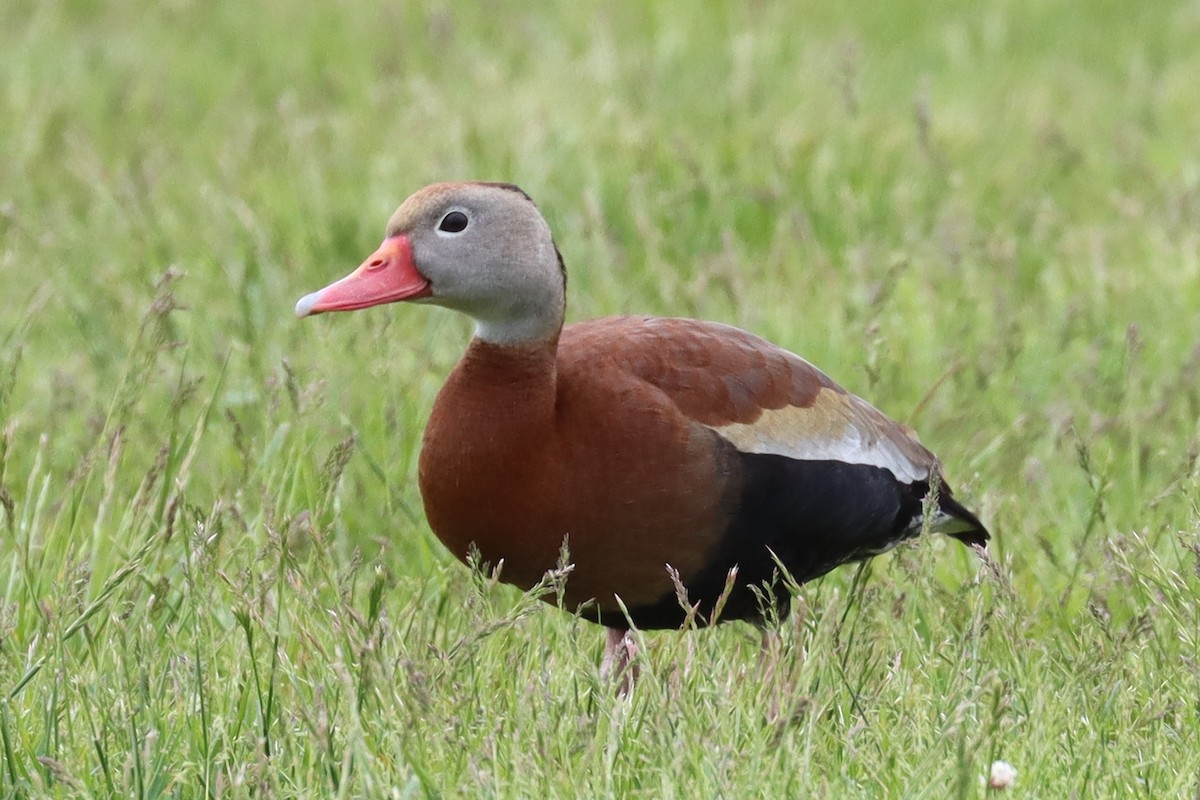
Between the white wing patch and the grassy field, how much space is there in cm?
17

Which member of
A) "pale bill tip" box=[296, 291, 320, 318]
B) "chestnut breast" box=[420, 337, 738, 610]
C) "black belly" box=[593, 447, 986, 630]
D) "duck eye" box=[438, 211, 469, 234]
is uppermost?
"duck eye" box=[438, 211, 469, 234]

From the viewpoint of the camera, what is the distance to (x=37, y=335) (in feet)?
18.4

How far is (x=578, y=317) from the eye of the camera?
5367 millimetres

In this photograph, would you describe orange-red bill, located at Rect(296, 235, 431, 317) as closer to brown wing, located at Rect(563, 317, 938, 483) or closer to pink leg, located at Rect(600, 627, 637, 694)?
brown wing, located at Rect(563, 317, 938, 483)

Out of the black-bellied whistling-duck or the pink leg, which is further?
the pink leg

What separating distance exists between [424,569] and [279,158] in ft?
11.0

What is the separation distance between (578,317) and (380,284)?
202 centimetres

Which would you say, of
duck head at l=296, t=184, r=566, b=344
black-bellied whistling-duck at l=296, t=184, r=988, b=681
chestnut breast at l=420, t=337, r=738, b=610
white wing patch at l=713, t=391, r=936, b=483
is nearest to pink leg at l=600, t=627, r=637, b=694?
black-bellied whistling-duck at l=296, t=184, r=988, b=681

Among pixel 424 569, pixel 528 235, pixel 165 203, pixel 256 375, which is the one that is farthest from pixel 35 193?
pixel 528 235

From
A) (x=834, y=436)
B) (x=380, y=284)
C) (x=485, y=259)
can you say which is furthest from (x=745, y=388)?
(x=380, y=284)

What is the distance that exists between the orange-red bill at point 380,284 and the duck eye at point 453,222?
8cm

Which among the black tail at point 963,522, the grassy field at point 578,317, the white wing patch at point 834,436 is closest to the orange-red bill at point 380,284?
the grassy field at point 578,317

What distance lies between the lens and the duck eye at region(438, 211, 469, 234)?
11.3ft

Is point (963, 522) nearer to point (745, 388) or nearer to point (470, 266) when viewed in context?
point (745, 388)
